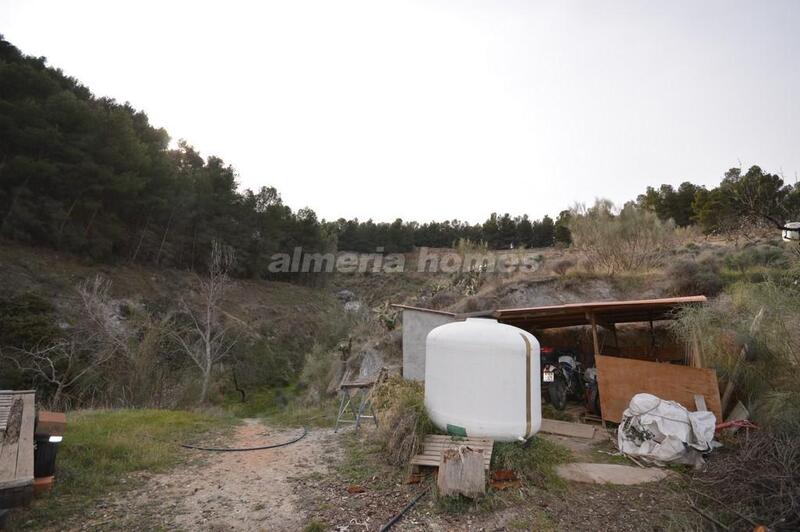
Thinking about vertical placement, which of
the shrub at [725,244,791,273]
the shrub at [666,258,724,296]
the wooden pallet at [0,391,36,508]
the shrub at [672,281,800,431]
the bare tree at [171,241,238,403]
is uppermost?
the shrub at [725,244,791,273]

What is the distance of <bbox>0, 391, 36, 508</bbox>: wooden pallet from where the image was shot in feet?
9.87

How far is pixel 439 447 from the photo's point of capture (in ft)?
17.8

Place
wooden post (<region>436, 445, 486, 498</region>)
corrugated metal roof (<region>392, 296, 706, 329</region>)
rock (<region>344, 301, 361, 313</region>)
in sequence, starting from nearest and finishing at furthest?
1. wooden post (<region>436, 445, 486, 498</region>)
2. corrugated metal roof (<region>392, 296, 706, 329</region>)
3. rock (<region>344, 301, 361, 313</region>)

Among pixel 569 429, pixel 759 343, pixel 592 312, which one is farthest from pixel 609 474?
pixel 592 312

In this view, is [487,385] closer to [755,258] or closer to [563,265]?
[563,265]

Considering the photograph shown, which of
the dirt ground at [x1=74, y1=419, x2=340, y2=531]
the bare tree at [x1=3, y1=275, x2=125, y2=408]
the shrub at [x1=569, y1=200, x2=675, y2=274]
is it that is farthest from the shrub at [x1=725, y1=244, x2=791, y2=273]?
the bare tree at [x1=3, y1=275, x2=125, y2=408]

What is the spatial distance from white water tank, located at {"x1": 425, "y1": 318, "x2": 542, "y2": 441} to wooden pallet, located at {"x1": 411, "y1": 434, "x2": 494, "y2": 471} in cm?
20

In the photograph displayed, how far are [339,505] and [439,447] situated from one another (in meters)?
1.41

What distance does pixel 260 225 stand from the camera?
32844 millimetres

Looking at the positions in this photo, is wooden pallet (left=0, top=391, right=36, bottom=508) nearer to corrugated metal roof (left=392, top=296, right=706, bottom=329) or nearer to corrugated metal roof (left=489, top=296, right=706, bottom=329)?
corrugated metal roof (left=392, top=296, right=706, bottom=329)

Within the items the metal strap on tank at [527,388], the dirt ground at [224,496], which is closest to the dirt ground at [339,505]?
the dirt ground at [224,496]

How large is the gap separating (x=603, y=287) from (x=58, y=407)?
1729 cm

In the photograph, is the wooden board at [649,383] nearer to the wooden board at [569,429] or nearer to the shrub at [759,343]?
the wooden board at [569,429]

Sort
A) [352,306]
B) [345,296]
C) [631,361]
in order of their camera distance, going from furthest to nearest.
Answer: [345,296] < [352,306] < [631,361]
